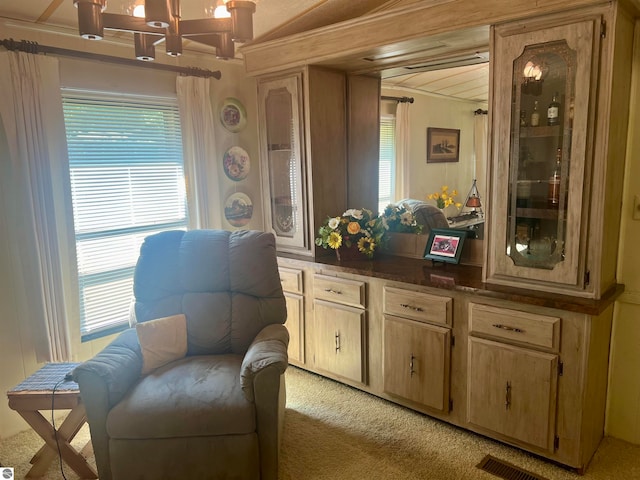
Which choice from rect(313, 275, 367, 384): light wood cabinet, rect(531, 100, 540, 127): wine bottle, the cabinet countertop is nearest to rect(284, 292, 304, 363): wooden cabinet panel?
rect(313, 275, 367, 384): light wood cabinet

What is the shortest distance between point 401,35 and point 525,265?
4.48 ft

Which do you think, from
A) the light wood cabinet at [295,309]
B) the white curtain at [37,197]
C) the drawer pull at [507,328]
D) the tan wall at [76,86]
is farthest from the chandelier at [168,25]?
the light wood cabinet at [295,309]

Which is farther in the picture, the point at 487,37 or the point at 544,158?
the point at 487,37

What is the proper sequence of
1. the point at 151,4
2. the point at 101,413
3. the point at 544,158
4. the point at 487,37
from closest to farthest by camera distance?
the point at 151,4, the point at 101,413, the point at 544,158, the point at 487,37

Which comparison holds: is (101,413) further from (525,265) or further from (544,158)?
(544,158)

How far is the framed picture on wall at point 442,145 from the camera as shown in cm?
287

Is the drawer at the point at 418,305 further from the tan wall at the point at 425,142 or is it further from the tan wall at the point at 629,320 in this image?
the tan wall at the point at 629,320

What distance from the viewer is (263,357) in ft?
7.23

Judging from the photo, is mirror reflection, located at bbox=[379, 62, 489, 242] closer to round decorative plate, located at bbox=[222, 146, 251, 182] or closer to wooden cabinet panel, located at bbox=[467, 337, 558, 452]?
wooden cabinet panel, located at bbox=[467, 337, 558, 452]

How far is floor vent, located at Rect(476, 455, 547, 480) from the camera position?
233cm

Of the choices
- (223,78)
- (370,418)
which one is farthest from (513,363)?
(223,78)

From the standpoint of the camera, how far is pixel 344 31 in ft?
9.11

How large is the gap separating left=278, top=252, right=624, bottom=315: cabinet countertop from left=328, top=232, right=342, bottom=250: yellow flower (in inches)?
4.8

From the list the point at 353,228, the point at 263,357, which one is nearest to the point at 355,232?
the point at 353,228
